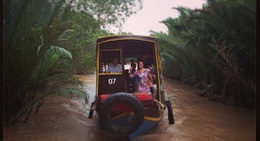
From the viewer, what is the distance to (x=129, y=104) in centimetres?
469

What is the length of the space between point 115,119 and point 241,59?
3.86 metres

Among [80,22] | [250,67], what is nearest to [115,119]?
[250,67]

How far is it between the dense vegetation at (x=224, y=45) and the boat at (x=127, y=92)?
4.71 ft

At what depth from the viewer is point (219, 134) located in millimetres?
5906

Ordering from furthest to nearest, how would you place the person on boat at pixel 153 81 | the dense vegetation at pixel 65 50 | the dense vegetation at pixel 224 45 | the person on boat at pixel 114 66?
the dense vegetation at pixel 224 45
the person on boat at pixel 114 66
the person on boat at pixel 153 81
the dense vegetation at pixel 65 50

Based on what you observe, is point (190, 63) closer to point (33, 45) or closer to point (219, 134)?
point (219, 134)

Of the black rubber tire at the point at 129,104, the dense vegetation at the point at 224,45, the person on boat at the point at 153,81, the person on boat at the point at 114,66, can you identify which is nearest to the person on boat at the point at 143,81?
the person on boat at the point at 153,81

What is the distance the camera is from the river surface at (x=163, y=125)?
5.46 metres

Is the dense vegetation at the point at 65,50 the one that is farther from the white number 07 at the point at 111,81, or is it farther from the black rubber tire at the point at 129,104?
the black rubber tire at the point at 129,104

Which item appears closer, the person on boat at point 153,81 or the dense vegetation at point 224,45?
the person on boat at point 153,81

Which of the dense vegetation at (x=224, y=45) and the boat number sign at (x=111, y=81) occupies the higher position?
the dense vegetation at (x=224, y=45)

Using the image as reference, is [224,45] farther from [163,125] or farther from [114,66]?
[114,66]

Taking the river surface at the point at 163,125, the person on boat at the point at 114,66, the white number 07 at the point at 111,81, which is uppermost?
the person on boat at the point at 114,66

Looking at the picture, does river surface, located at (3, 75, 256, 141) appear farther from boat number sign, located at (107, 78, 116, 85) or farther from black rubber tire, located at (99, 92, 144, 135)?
boat number sign, located at (107, 78, 116, 85)
